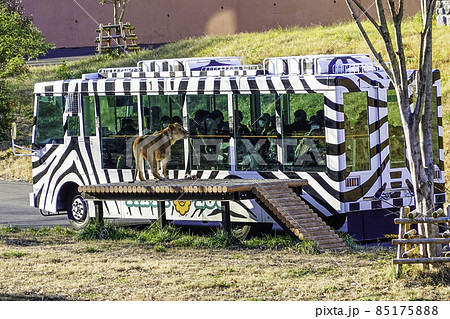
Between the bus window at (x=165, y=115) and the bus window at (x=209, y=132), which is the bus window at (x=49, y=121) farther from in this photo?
the bus window at (x=209, y=132)

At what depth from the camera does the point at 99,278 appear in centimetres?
1202

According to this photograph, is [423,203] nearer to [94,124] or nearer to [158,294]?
[158,294]

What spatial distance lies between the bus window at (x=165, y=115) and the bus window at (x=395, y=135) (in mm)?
3691

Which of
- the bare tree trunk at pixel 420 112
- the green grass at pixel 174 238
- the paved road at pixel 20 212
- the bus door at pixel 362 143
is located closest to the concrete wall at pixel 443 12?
the paved road at pixel 20 212

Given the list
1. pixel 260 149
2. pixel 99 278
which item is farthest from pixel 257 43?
pixel 99 278

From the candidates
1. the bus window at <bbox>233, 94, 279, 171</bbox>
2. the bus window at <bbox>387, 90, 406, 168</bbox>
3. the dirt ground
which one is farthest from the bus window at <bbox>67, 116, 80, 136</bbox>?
the bus window at <bbox>387, 90, 406, 168</bbox>

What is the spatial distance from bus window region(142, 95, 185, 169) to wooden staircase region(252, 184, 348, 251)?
259 cm

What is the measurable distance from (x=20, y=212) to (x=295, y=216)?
8193 millimetres

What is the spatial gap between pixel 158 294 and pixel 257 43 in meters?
23.9

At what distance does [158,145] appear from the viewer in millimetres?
16531

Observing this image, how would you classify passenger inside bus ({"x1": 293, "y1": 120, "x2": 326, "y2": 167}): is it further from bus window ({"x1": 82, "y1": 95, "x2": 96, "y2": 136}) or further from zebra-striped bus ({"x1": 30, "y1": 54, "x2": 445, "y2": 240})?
bus window ({"x1": 82, "y1": 95, "x2": 96, "y2": 136})

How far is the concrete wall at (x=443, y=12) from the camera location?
30.0 metres

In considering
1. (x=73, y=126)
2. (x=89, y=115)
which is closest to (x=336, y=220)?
(x=89, y=115)

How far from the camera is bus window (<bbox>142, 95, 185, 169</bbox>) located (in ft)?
55.9
